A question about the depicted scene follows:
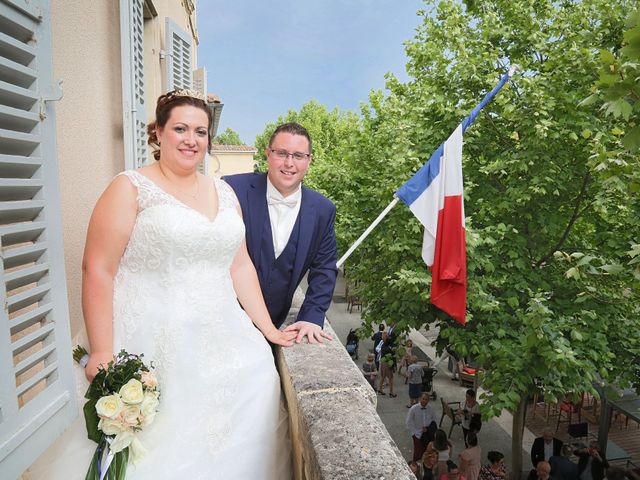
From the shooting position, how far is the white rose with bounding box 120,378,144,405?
1.56 meters

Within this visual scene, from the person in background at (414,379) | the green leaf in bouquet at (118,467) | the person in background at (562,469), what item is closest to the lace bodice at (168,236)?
the green leaf in bouquet at (118,467)

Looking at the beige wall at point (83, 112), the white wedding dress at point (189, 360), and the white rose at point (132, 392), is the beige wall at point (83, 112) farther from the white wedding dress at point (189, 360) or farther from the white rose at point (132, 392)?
the white rose at point (132, 392)

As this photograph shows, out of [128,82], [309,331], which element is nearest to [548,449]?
[309,331]

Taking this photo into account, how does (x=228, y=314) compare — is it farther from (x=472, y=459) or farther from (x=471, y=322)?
(x=472, y=459)

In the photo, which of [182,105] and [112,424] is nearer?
[112,424]

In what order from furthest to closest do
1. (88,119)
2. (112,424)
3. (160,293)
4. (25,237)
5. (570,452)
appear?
(570,452)
(88,119)
(160,293)
(112,424)
(25,237)

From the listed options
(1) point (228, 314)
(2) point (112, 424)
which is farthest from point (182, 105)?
(2) point (112, 424)

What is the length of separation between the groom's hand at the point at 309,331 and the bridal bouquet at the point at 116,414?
1112 millimetres

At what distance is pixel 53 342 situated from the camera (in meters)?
1.56

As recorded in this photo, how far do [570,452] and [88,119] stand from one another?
30.0ft

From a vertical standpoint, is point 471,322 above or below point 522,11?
below

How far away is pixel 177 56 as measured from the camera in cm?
631

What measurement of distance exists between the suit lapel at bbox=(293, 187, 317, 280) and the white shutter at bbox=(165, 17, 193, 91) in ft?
13.0

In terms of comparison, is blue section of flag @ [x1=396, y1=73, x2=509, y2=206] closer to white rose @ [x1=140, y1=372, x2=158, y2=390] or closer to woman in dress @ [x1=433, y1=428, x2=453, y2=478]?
woman in dress @ [x1=433, y1=428, x2=453, y2=478]
